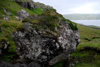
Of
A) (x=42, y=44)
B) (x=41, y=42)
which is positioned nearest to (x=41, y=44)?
(x=42, y=44)

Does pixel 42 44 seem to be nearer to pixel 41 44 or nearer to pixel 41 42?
pixel 41 44

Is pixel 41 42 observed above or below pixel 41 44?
above

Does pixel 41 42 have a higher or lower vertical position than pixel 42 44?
higher

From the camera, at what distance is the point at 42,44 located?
18.6m

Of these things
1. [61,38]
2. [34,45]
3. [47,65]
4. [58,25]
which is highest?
[58,25]

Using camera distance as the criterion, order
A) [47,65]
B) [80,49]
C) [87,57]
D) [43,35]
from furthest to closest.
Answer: [80,49] < [87,57] < [47,65] < [43,35]

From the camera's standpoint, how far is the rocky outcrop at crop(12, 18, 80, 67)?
60.9 feet

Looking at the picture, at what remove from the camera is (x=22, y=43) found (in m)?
19.5

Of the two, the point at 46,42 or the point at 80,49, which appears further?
the point at 80,49

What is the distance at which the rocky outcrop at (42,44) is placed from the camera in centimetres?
1856

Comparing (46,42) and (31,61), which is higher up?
(46,42)

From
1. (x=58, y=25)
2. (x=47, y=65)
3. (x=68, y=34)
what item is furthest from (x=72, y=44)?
(x=47, y=65)

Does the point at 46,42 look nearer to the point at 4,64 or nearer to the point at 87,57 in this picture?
the point at 4,64

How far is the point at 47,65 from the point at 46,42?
4.56 metres
